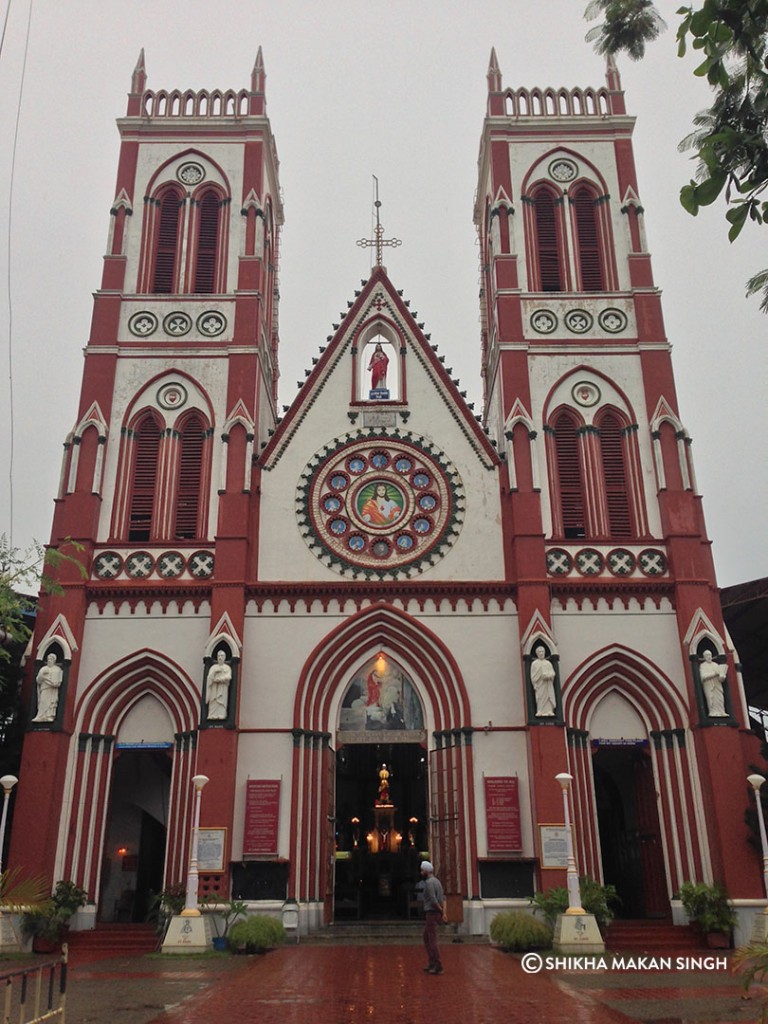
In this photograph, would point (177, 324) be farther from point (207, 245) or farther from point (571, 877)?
point (571, 877)

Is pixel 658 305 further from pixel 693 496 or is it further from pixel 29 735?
pixel 29 735

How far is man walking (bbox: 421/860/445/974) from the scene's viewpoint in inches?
602

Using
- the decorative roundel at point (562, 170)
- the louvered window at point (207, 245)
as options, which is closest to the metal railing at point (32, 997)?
the louvered window at point (207, 245)

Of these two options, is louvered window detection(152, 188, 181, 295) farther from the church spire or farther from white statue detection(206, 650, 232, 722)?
white statue detection(206, 650, 232, 722)

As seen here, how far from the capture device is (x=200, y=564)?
25.6 m

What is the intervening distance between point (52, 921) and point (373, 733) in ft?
28.3

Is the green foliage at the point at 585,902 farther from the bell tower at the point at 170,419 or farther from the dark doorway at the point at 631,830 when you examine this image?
the bell tower at the point at 170,419

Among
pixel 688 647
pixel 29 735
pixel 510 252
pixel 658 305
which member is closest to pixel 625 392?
pixel 658 305

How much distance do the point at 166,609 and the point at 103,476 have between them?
4.59 metres

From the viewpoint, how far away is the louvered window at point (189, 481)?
26766mm

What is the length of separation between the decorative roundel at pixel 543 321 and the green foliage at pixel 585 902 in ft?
51.9

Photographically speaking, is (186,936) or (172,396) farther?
(172,396)

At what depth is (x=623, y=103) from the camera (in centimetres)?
3238

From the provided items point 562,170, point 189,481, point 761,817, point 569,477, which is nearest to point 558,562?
point 569,477
